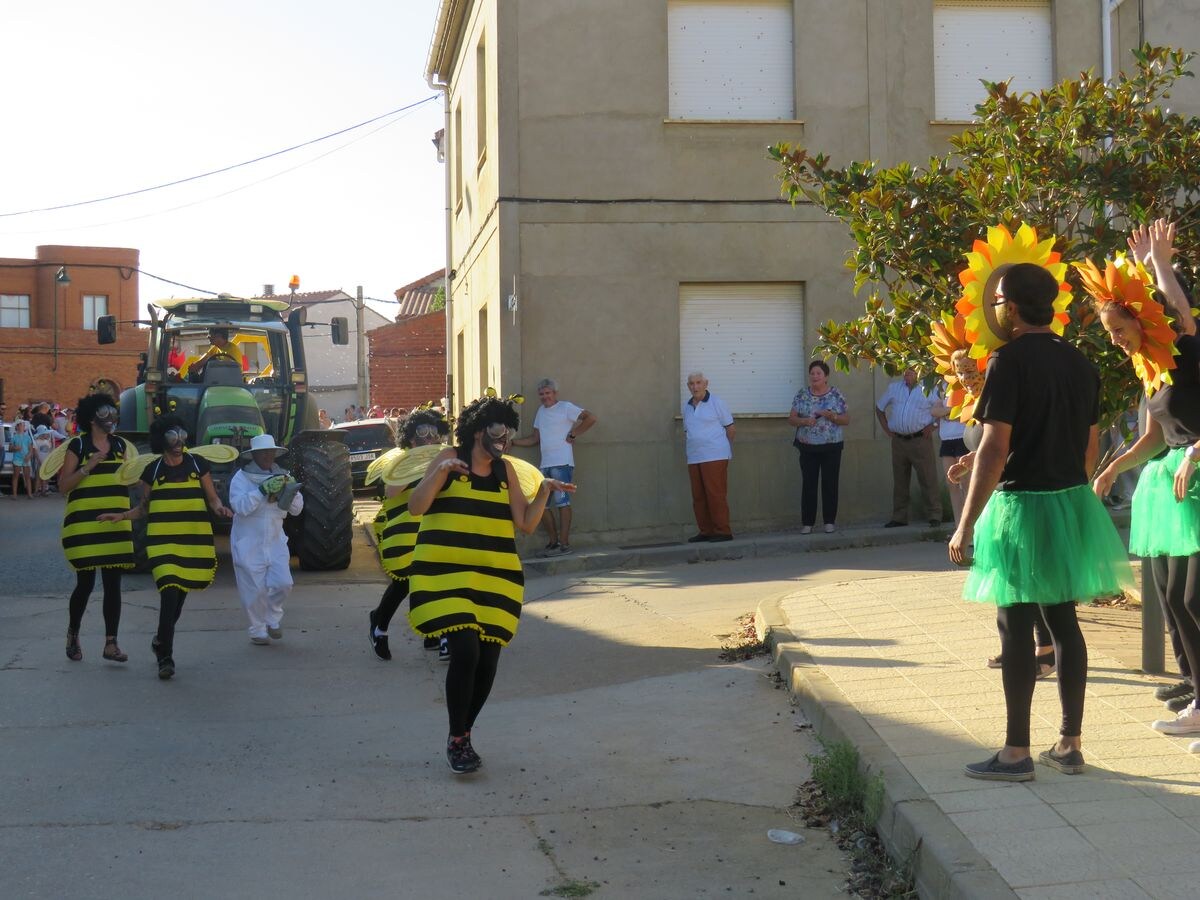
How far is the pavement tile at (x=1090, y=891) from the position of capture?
13.4ft

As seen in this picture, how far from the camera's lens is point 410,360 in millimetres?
43344

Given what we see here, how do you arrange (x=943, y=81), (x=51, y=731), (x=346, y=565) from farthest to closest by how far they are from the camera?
(x=943, y=81) → (x=346, y=565) → (x=51, y=731)

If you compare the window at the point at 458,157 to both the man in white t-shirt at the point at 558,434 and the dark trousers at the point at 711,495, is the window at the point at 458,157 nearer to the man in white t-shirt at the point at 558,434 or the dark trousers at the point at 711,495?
the man in white t-shirt at the point at 558,434

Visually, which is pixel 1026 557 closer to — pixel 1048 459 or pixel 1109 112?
pixel 1048 459

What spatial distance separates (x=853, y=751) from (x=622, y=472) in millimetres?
9687

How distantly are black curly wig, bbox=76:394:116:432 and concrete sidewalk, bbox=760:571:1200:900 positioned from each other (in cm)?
470

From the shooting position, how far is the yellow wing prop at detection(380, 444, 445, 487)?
24.1 feet

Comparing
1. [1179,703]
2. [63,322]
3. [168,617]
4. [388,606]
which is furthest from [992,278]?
[63,322]

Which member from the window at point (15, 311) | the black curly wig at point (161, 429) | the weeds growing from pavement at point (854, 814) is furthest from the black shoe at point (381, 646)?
the window at point (15, 311)

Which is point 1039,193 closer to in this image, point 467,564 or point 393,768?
point 467,564

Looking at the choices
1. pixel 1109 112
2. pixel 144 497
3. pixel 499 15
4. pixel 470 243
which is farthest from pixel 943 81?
pixel 144 497

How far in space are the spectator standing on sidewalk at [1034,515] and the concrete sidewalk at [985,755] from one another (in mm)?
304

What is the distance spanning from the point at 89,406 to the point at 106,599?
4.26 ft

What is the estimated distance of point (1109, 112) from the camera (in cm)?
829
